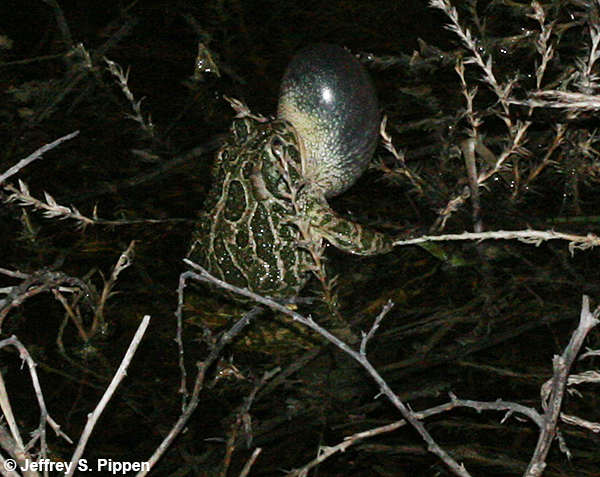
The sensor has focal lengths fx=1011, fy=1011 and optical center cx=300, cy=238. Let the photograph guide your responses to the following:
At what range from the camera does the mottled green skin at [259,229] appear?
361cm

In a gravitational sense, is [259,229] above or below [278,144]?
below

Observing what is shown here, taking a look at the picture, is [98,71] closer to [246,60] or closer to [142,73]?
[142,73]

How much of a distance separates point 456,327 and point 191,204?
4.46ft

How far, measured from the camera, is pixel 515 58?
4680 millimetres

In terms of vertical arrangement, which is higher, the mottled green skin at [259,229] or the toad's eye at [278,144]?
the toad's eye at [278,144]

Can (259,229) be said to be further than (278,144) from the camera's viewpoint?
No

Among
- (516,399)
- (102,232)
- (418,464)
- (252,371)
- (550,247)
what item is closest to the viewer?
(418,464)

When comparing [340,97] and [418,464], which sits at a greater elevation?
[340,97]

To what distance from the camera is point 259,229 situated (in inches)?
143

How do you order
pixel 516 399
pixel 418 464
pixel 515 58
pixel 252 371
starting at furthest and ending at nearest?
pixel 515 58 → pixel 252 371 → pixel 516 399 → pixel 418 464

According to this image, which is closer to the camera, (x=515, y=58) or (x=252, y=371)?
(x=252, y=371)

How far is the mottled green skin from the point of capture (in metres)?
3.61

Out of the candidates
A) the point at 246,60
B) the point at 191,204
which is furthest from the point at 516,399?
the point at 246,60

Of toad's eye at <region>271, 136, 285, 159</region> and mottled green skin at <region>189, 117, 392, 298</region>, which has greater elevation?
toad's eye at <region>271, 136, 285, 159</region>
